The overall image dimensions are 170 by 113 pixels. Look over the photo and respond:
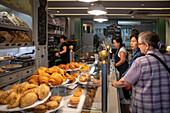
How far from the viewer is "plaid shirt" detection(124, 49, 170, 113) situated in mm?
1633

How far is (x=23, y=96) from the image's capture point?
118 centimetres

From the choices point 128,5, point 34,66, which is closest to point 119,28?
point 128,5

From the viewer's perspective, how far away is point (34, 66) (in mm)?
5012

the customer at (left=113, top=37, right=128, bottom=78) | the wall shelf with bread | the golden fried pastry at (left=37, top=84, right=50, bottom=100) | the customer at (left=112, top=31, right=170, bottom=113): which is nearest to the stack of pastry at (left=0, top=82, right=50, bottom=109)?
the golden fried pastry at (left=37, top=84, right=50, bottom=100)

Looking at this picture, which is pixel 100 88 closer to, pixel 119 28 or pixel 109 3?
pixel 109 3

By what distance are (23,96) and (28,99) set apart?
47 mm

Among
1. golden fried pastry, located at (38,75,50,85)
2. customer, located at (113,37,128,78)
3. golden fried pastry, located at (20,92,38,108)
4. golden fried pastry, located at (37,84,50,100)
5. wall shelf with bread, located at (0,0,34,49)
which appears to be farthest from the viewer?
customer, located at (113,37,128,78)

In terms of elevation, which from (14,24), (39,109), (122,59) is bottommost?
(39,109)

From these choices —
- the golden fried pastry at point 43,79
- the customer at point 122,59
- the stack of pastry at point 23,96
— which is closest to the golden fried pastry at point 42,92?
the stack of pastry at point 23,96

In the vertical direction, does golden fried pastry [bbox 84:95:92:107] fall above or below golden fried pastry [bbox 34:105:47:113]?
above

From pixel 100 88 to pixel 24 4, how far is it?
12.3ft

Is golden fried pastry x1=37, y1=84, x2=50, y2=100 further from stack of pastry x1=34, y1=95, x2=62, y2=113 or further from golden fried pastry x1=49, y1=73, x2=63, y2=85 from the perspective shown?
golden fried pastry x1=49, y1=73, x2=63, y2=85

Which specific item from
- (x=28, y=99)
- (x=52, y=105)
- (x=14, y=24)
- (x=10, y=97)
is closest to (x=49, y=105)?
(x=52, y=105)

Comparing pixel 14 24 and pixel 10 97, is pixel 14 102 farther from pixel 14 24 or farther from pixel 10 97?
pixel 14 24
